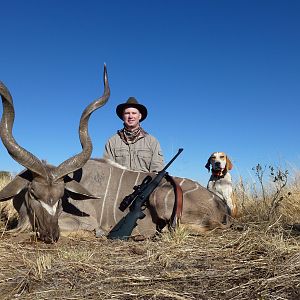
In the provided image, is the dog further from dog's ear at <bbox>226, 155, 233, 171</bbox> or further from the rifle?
the rifle

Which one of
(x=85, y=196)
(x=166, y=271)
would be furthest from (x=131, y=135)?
(x=166, y=271)

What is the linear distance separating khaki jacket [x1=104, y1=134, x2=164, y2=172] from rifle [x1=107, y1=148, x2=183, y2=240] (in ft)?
2.99

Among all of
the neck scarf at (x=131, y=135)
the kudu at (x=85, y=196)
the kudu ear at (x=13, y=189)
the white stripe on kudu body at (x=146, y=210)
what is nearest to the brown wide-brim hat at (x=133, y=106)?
the neck scarf at (x=131, y=135)

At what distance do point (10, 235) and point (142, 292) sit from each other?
2195mm

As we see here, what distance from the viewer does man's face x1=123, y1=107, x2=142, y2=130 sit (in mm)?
5598

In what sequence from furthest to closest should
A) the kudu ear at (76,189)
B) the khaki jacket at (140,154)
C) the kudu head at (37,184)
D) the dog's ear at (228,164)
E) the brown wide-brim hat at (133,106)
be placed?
the dog's ear at (228,164) < the brown wide-brim hat at (133,106) < the khaki jacket at (140,154) < the kudu ear at (76,189) < the kudu head at (37,184)

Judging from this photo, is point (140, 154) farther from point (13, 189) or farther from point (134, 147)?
point (13, 189)

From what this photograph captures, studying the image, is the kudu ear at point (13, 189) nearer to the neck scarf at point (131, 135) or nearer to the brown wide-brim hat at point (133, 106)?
the neck scarf at point (131, 135)

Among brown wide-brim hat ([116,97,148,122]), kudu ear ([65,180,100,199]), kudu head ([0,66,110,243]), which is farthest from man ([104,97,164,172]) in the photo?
kudu head ([0,66,110,243])

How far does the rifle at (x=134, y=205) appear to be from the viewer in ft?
12.1

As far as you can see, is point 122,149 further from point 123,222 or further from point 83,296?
point 83,296

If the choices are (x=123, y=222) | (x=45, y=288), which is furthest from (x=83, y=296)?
(x=123, y=222)

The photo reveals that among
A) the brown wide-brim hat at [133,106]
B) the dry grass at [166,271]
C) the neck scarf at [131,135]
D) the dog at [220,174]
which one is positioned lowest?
the dry grass at [166,271]

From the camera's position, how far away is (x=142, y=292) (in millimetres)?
1874
